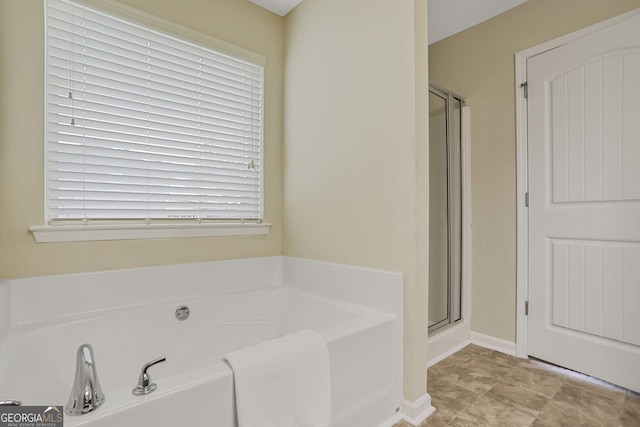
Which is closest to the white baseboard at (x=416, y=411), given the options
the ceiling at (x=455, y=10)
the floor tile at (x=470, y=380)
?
the floor tile at (x=470, y=380)

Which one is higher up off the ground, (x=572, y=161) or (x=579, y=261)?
(x=572, y=161)

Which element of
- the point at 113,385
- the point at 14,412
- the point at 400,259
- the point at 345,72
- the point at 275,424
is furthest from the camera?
the point at 345,72

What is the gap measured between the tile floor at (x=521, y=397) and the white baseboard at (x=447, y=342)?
0.20 feet

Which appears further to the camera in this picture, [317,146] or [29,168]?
[317,146]

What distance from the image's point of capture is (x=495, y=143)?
7.88ft

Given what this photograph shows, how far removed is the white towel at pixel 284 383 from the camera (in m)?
0.99

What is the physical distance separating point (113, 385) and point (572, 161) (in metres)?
A: 2.82

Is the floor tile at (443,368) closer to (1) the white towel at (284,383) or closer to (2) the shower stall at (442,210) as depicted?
(2) the shower stall at (442,210)

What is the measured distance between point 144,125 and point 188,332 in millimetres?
1189

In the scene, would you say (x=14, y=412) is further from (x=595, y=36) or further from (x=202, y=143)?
(x=595, y=36)

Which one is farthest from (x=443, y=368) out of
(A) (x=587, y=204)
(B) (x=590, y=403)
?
(A) (x=587, y=204)

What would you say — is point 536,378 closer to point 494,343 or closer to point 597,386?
point 597,386

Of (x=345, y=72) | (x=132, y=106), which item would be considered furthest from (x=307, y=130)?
(x=132, y=106)

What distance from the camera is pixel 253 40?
2246mm
